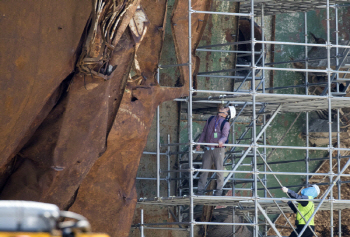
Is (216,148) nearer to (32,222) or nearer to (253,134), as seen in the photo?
(253,134)

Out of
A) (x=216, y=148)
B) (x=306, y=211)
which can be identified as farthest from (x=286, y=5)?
(x=306, y=211)

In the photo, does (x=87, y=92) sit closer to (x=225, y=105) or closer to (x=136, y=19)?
(x=136, y=19)

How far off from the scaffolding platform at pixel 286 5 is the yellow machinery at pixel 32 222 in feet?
31.4

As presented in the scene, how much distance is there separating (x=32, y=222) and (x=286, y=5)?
34.2 feet

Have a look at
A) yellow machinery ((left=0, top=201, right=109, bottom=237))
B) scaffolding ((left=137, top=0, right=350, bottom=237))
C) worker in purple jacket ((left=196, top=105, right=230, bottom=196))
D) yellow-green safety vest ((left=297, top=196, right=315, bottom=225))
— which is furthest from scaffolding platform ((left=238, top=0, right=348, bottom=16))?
yellow machinery ((left=0, top=201, right=109, bottom=237))

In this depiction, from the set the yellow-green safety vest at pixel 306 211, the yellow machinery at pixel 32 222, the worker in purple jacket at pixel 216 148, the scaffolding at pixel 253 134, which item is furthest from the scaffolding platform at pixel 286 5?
the yellow machinery at pixel 32 222

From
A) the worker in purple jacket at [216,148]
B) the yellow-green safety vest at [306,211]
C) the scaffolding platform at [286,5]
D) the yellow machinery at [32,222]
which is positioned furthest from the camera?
the scaffolding platform at [286,5]

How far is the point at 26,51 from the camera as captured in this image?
7516mm

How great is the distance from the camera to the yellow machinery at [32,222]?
14.8 ft

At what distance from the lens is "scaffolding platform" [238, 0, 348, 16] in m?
13.7

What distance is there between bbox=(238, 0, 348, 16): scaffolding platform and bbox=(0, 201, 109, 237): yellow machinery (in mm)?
9576

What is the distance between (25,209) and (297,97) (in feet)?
25.8

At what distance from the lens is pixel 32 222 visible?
4.57 m

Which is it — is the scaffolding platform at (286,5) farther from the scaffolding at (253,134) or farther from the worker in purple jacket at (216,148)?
the worker in purple jacket at (216,148)
